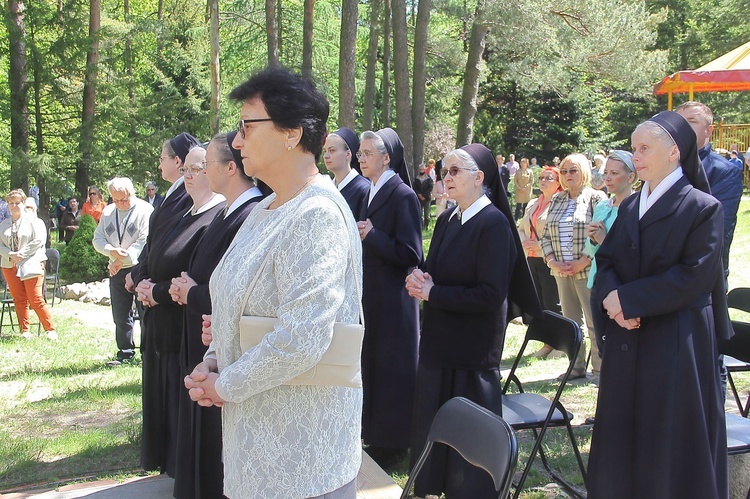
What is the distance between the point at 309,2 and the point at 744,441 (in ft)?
60.7

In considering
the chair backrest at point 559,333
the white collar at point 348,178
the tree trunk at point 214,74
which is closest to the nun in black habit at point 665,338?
the chair backrest at point 559,333

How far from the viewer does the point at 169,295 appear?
4.34 meters

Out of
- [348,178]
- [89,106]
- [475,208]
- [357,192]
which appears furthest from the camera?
[89,106]

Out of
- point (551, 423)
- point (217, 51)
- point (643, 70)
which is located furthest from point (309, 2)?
point (551, 423)

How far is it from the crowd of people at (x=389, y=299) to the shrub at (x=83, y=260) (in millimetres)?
10713

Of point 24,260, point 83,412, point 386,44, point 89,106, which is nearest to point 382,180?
point 83,412

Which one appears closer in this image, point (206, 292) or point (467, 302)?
point (206, 292)

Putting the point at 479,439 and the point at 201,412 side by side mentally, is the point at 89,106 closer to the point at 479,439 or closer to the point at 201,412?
the point at 201,412

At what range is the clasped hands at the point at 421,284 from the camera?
161 inches

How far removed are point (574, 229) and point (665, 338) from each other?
3400mm

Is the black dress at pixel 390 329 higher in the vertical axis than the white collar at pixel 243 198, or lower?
lower

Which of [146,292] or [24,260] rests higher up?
[146,292]

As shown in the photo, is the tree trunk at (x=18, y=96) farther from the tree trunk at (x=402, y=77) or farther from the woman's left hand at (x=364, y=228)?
the woman's left hand at (x=364, y=228)

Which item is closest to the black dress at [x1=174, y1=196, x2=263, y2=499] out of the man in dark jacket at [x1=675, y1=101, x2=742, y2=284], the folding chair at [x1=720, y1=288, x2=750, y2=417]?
the folding chair at [x1=720, y1=288, x2=750, y2=417]
